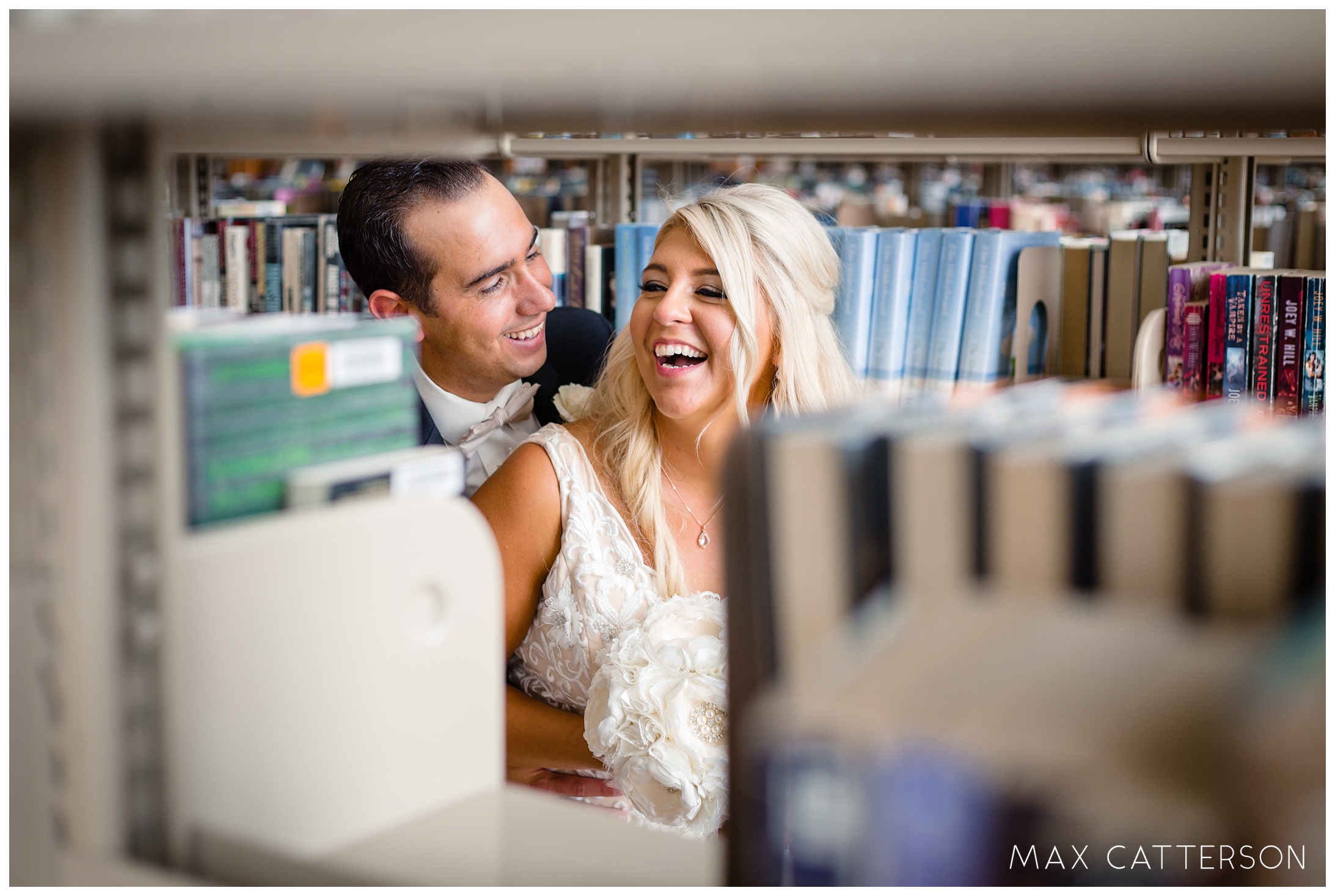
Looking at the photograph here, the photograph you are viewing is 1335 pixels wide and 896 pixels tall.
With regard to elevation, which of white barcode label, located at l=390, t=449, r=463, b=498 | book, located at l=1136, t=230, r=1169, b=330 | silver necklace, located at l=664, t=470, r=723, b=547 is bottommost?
silver necklace, located at l=664, t=470, r=723, b=547

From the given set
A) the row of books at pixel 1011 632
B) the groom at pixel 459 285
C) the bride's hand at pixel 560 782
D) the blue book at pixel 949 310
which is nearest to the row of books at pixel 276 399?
the row of books at pixel 1011 632

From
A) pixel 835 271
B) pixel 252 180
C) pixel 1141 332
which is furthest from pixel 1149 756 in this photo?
pixel 252 180

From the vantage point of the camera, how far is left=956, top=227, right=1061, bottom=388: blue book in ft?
6.92

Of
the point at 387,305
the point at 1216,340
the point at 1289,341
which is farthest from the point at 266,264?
the point at 1289,341

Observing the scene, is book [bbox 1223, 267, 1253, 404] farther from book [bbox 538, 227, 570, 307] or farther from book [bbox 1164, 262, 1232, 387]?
book [bbox 538, 227, 570, 307]

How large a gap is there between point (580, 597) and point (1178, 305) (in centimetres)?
119

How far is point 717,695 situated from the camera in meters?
1.25

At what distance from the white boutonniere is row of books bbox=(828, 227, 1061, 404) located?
0.54 m

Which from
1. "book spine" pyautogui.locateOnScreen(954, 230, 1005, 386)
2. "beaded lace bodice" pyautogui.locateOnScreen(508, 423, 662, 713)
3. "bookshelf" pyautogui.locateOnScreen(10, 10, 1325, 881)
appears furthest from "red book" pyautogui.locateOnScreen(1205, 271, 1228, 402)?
"bookshelf" pyautogui.locateOnScreen(10, 10, 1325, 881)

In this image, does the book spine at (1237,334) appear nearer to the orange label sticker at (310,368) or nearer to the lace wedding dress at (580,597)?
the lace wedding dress at (580,597)

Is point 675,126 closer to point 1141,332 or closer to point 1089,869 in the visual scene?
point 1089,869

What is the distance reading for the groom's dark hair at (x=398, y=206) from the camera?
208 centimetres

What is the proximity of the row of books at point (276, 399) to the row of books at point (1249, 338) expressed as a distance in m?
1.62

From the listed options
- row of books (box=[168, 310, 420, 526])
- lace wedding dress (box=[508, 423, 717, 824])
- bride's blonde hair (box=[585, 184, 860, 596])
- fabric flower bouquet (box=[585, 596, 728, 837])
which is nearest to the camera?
row of books (box=[168, 310, 420, 526])
